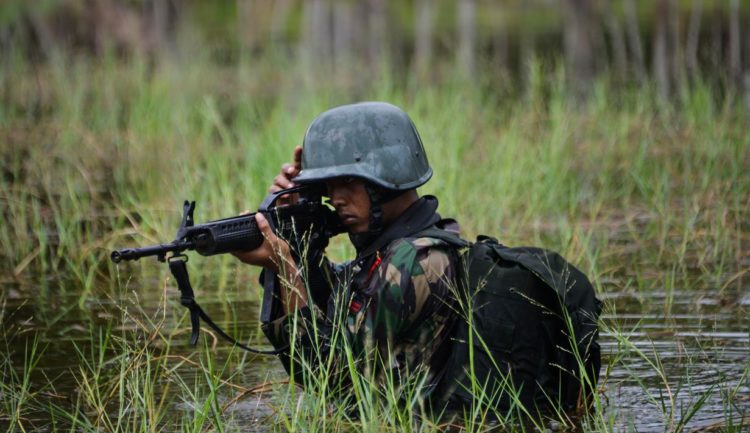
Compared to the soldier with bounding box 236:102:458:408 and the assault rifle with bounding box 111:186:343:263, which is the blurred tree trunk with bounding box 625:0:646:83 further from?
the assault rifle with bounding box 111:186:343:263

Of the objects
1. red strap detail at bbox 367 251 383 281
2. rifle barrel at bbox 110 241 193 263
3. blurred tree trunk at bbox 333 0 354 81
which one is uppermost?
rifle barrel at bbox 110 241 193 263

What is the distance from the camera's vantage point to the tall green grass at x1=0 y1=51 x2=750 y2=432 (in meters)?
5.08

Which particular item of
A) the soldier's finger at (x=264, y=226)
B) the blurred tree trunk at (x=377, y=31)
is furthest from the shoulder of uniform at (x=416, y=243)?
the blurred tree trunk at (x=377, y=31)

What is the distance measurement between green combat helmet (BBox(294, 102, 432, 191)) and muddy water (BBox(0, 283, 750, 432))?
30.9 inches

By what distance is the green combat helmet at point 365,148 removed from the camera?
4.09 m

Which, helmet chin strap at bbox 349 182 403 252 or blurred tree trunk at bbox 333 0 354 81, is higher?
helmet chin strap at bbox 349 182 403 252

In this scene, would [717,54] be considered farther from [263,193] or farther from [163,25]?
[163,25]

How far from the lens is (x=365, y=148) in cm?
411

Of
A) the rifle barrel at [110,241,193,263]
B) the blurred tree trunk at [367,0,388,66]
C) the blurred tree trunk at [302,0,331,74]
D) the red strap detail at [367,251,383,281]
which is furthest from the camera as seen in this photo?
the blurred tree trunk at [367,0,388,66]

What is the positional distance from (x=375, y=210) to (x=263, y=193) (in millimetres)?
3671

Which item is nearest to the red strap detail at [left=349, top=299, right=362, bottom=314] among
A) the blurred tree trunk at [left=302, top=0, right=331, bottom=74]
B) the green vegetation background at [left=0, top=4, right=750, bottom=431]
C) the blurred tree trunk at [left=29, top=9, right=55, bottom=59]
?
the green vegetation background at [left=0, top=4, right=750, bottom=431]

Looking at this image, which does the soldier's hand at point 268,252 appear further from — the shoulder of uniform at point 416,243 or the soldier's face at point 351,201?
the shoulder of uniform at point 416,243

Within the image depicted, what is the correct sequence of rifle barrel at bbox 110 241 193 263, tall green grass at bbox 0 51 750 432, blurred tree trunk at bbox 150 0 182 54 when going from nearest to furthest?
rifle barrel at bbox 110 241 193 263 < tall green grass at bbox 0 51 750 432 < blurred tree trunk at bbox 150 0 182 54

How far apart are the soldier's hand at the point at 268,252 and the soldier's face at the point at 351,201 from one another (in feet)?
0.76
